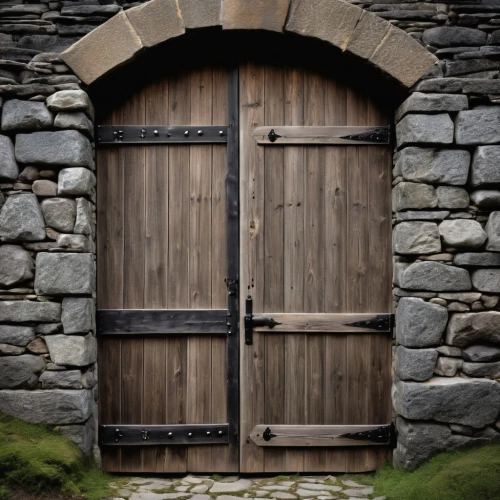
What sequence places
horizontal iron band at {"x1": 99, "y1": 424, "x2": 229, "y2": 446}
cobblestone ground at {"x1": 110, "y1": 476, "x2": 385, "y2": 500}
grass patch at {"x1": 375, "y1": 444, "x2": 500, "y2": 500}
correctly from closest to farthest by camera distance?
grass patch at {"x1": 375, "y1": 444, "x2": 500, "y2": 500}, cobblestone ground at {"x1": 110, "y1": 476, "x2": 385, "y2": 500}, horizontal iron band at {"x1": 99, "y1": 424, "x2": 229, "y2": 446}

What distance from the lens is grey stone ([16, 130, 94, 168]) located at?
3.40 meters

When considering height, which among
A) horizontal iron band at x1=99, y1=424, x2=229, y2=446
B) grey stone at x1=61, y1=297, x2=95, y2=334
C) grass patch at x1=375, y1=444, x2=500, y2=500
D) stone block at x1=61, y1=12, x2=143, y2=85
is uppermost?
stone block at x1=61, y1=12, x2=143, y2=85

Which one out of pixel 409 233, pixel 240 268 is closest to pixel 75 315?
pixel 240 268

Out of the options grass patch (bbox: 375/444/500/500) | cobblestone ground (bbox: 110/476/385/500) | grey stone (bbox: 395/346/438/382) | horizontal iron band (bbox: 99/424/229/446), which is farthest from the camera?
horizontal iron band (bbox: 99/424/229/446)

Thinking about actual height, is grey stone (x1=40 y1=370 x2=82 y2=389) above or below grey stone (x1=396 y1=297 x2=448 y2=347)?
below

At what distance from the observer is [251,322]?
3.68 m

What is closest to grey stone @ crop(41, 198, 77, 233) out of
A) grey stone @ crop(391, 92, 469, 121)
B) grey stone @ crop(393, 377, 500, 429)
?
grey stone @ crop(391, 92, 469, 121)

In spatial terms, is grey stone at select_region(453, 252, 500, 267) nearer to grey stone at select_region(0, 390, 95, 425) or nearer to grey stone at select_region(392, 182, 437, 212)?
grey stone at select_region(392, 182, 437, 212)

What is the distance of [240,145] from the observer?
3703mm

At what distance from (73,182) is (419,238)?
2.12m

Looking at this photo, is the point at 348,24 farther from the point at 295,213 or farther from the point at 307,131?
the point at 295,213

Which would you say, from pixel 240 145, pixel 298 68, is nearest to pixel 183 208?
pixel 240 145

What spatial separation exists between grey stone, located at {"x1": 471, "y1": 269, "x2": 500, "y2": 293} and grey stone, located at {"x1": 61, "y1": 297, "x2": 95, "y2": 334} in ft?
7.77

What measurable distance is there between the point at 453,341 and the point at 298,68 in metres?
2.00
